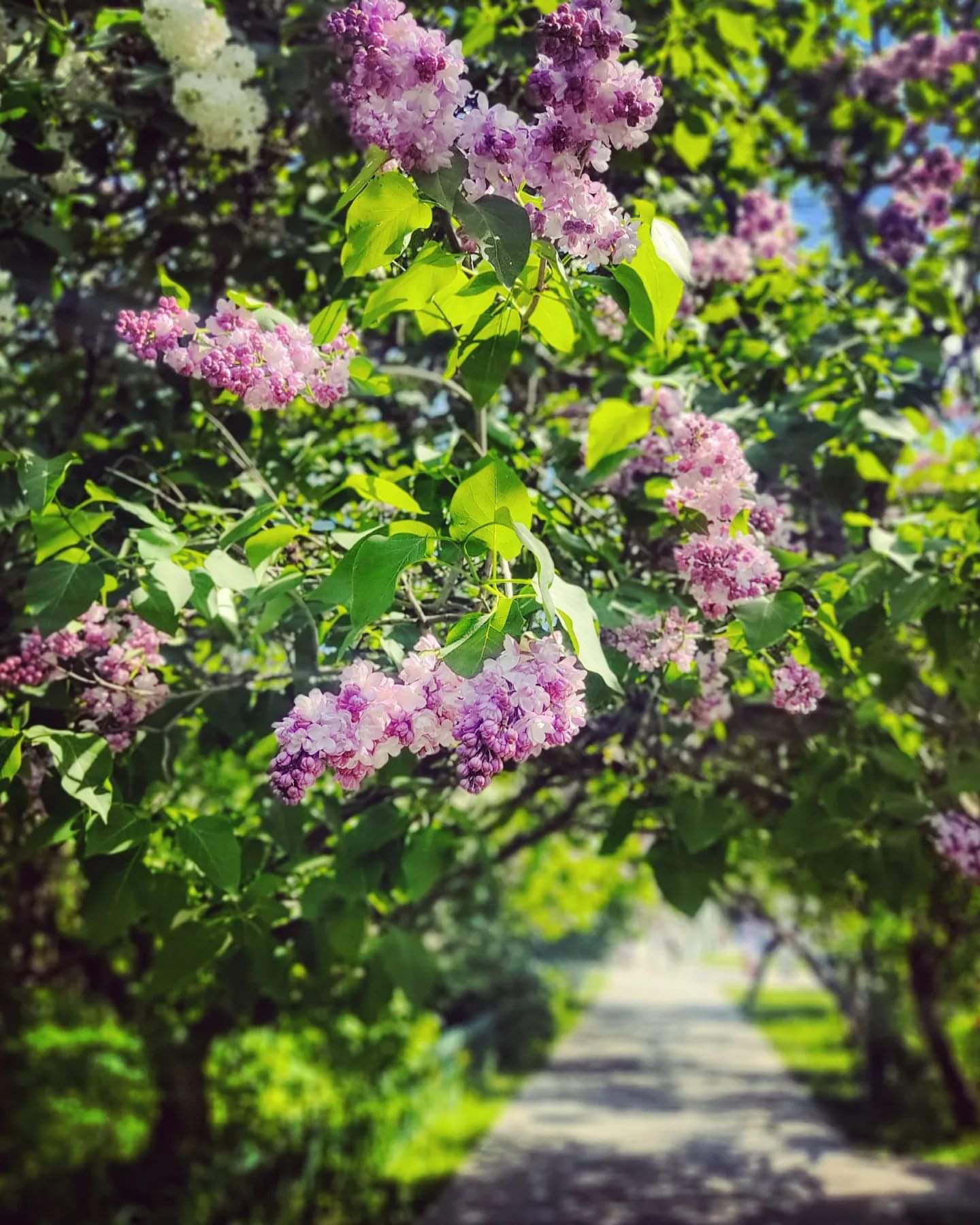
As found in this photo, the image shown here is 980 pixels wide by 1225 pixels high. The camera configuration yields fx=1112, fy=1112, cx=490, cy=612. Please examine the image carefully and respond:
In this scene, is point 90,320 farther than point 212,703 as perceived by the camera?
Yes

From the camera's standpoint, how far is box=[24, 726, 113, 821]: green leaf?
2.29 meters

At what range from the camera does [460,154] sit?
1833 mm

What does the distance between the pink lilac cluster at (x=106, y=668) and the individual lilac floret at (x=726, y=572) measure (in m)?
1.26

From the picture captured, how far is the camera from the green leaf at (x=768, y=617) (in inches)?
91.1

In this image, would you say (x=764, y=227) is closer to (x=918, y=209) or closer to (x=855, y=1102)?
(x=918, y=209)

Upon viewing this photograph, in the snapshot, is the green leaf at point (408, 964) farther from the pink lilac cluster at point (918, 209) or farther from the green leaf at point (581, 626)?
the pink lilac cluster at point (918, 209)

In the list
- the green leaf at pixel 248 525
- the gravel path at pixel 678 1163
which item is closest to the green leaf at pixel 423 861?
the green leaf at pixel 248 525

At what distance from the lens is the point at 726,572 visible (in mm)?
2445

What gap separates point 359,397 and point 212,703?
1.49 metres

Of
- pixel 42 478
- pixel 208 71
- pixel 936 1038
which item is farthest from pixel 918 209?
pixel 936 1038

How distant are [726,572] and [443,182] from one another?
42.0 inches

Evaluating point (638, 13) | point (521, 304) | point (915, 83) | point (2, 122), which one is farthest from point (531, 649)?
point (915, 83)

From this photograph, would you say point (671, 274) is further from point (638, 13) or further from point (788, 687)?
point (638, 13)

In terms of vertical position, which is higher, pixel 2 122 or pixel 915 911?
pixel 2 122
